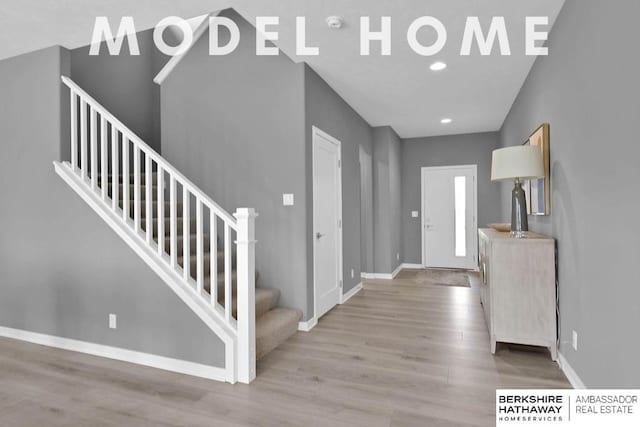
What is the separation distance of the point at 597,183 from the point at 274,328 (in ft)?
8.13

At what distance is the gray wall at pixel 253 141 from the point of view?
352cm

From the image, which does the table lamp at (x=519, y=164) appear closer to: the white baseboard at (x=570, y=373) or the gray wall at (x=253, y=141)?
the white baseboard at (x=570, y=373)

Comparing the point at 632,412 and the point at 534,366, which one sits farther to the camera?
the point at 534,366

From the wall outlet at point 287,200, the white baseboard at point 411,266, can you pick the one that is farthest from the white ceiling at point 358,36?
the white baseboard at point 411,266

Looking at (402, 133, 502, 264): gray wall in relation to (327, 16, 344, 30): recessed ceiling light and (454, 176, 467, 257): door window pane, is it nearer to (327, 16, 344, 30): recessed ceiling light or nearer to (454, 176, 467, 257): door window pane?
(454, 176, 467, 257): door window pane

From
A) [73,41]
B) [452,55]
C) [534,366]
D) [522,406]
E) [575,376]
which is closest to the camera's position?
[522,406]

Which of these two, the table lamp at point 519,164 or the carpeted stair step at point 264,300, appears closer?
the table lamp at point 519,164

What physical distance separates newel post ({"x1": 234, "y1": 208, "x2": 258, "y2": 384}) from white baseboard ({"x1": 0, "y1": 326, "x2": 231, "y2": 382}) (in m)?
0.15

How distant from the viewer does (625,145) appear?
1.71 m

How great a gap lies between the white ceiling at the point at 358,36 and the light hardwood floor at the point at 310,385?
8.67 feet

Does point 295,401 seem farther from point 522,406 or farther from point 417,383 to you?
point 522,406

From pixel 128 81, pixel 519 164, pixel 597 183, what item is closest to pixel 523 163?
pixel 519 164

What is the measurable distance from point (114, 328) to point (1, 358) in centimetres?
95

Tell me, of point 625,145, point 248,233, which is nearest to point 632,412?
point 625,145
